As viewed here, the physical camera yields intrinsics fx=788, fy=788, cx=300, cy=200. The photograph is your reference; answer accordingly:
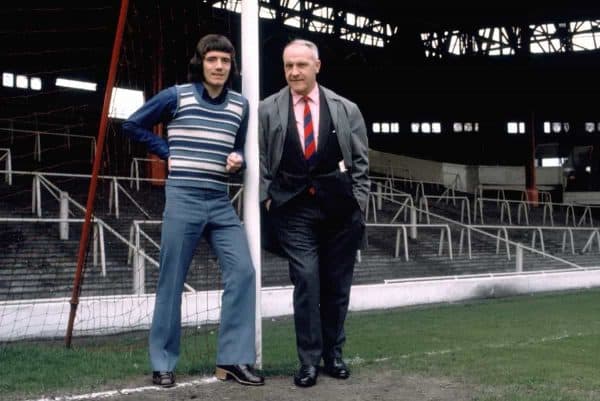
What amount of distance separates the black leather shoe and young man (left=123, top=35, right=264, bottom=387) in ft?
0.06

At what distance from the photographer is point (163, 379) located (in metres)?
3.61

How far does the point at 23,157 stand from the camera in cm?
1548

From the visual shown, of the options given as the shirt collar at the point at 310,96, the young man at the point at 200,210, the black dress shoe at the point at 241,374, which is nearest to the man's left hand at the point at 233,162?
the young man at the point at 200,210

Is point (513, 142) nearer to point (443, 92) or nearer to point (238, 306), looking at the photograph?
point (443, 92)

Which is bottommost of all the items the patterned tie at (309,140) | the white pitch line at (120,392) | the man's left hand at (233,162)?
the white pitch line at (120,392)

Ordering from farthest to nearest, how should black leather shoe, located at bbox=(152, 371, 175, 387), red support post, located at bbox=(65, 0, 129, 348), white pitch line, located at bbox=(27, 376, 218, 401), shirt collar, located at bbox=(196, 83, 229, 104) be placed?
red support post, located at bbox=(65, 0, 129, 348), shirt collar, located at bbox=(196, 83, 229, 104), black leather shoe, located at bbox=(152, 371, 175, 387), white pitch line, located at bbox=(27, 376, 218, 401)

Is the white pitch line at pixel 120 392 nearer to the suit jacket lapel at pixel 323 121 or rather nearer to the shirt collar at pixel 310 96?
the suit jacket lapel at pixel 323 121

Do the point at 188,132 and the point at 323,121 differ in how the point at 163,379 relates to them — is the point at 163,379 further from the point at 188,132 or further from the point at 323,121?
the point at 323,121

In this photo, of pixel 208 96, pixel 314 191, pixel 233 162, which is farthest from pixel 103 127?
pixel 314 191

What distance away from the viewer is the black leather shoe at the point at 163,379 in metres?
3.59

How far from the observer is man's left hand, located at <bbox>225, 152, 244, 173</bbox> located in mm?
3785

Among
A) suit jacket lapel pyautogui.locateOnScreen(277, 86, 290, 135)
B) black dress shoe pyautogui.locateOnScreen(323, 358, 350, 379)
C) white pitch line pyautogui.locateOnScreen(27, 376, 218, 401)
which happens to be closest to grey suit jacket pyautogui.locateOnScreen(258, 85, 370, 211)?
suit jacket lapel pyautogui.locateOnScreen(277, 86, 290, 135)

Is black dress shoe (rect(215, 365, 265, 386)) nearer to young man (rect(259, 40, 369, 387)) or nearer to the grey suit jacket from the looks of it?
young man (rect(259, 40, 369, 387))

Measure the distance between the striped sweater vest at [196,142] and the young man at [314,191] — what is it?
0.86 feet
